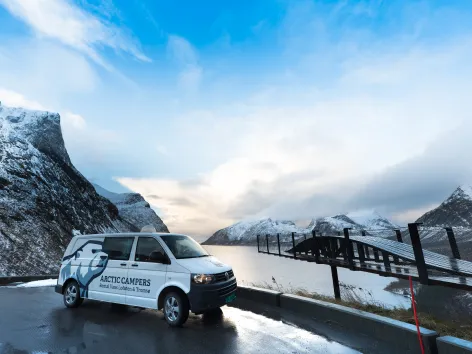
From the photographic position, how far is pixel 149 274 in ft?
23.2

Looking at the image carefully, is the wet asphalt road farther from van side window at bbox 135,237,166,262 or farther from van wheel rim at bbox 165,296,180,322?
van side window at bbox 135,237,166,262

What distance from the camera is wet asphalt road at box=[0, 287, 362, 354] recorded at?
216 inches

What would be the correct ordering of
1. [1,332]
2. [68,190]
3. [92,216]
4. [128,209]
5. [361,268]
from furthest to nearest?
[128,209] → [92,216] → [68,190] → [361,268] → [1,332]

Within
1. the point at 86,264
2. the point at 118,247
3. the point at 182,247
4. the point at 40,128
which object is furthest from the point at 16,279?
the point at 40,128

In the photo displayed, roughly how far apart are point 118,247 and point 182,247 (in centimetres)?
179

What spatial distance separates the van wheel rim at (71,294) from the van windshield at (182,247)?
→ 3.45 meters

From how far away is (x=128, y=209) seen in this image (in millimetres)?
136375

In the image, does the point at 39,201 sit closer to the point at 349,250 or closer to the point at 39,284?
the point at 39,284

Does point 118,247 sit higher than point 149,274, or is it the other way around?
point 118,247

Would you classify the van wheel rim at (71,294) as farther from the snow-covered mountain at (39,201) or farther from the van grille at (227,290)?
the snow-covered mountain at (39,201)

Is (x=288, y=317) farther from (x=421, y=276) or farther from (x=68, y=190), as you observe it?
(x=68, y=190)

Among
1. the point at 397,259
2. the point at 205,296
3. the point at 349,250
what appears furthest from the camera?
the point at 397,259

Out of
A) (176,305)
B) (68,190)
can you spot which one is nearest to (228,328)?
(176,305)

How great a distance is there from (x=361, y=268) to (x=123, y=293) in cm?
777
